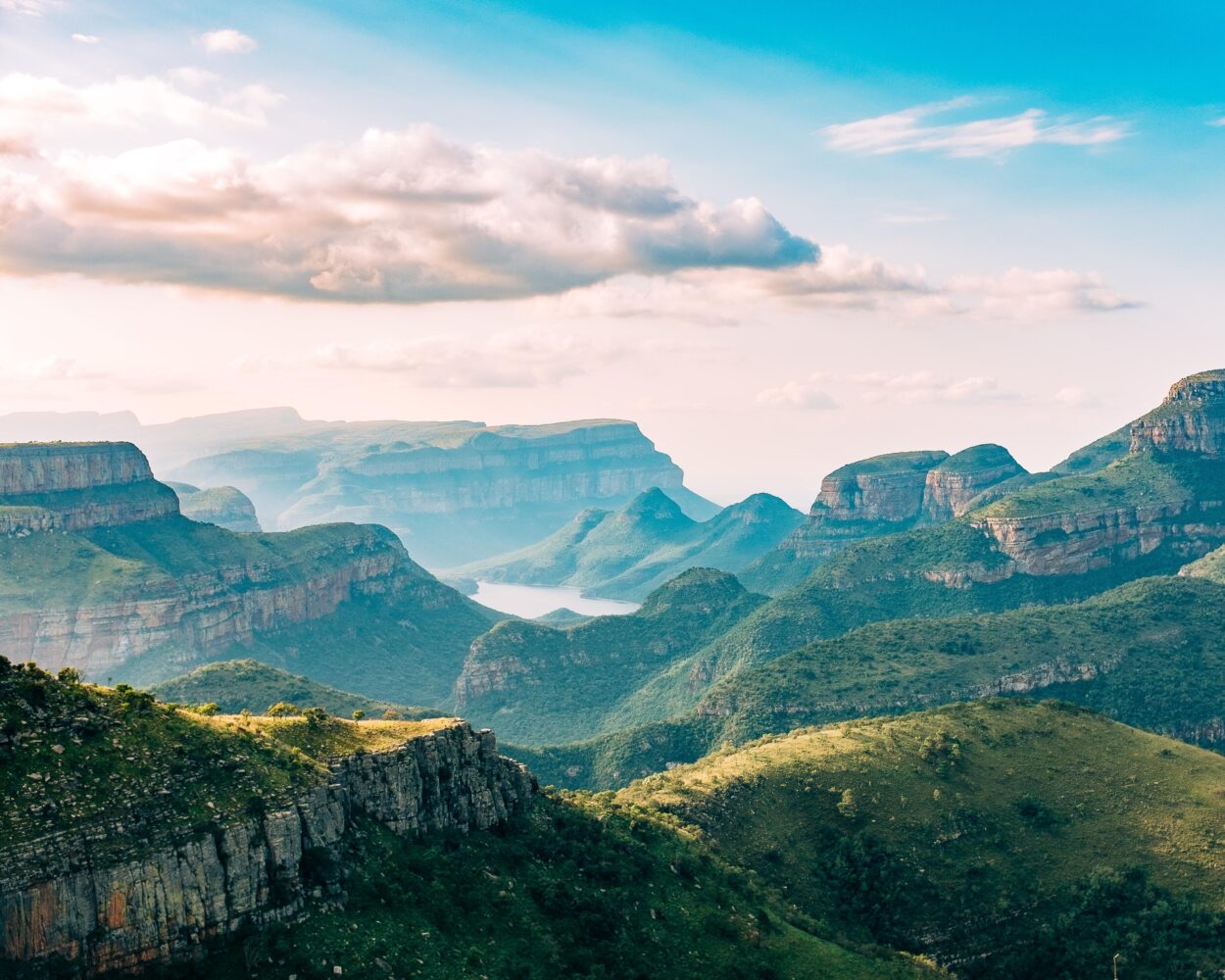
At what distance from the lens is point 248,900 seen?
5506 cm

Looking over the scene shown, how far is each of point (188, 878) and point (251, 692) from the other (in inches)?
4556

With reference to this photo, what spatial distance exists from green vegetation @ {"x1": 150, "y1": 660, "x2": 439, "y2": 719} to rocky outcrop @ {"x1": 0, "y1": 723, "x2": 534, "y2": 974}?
9240 centimetres

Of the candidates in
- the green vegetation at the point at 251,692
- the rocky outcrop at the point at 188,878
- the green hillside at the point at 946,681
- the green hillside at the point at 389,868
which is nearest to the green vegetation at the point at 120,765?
the green hillside at the point at 389,868

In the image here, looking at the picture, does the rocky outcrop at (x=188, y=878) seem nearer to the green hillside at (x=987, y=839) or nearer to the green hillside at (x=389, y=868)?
the green hillside at (x=389, y=868)

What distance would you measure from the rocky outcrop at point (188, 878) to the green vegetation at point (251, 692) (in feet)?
303

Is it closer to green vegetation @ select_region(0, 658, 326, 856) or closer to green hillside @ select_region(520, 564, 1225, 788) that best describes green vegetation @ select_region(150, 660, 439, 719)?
green hillside @ select_region(520, 564, 1225, 788)

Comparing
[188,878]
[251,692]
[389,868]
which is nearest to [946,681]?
[251,692]

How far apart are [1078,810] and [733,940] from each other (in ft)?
142

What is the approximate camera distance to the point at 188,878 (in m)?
53.3

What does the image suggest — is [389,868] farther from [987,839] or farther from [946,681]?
[946,681]

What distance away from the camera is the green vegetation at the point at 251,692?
158750 mm

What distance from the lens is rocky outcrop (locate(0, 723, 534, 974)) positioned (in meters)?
49.5

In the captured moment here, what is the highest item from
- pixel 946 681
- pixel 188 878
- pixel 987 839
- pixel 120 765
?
pixel 120 765

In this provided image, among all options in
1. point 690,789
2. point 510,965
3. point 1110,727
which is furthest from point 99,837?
point 1110,727
